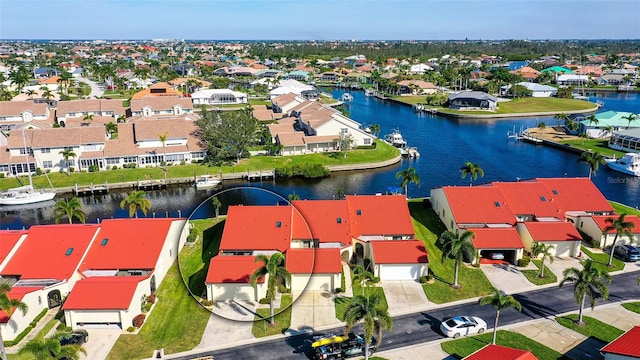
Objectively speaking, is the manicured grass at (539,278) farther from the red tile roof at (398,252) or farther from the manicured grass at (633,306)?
the red tile roof at (398,252)

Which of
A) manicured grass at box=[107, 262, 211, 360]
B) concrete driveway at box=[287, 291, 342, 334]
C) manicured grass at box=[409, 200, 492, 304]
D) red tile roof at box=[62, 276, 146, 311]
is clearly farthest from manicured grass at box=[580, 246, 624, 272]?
red tile roof at box=[62, 276, 146, 311]

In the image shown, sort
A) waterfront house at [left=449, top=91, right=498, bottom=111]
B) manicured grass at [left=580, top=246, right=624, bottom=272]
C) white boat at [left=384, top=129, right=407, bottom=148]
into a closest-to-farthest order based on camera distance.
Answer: manicured grass at [left=580, top=246, right=624, bottom=272]
white boat at [left=384, top=129, right=407, bottom=148]
waterfront house at [left=449, top=91, right=498, bottom=111]

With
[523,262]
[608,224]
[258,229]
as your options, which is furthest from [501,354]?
[608,224]

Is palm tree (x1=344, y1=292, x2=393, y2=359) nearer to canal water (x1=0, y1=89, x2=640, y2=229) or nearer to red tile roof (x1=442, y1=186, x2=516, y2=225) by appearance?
canal water (x1=0, y1=89, x2=640, y2=229)

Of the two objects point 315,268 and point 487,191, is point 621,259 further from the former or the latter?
point 315,268

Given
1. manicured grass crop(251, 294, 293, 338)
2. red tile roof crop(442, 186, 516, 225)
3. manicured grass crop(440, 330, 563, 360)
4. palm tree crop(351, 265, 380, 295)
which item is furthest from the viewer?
red tile roof crop(442, 186, 516, 225)

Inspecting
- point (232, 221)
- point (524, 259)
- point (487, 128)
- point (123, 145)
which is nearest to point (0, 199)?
point (123, 145)

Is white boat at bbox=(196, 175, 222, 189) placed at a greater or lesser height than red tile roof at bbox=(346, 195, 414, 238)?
lesser

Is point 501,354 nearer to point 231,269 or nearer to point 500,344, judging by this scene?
point 500,344

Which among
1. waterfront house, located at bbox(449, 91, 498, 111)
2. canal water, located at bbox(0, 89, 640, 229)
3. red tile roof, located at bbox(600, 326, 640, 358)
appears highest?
waterfront house, located at bbox(449, 91, 498, 111)
